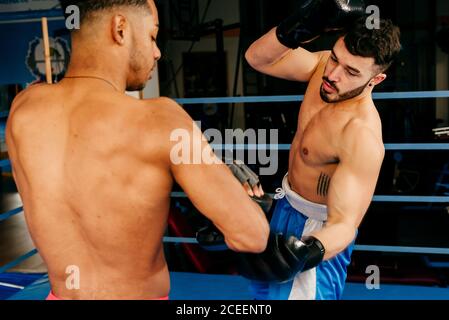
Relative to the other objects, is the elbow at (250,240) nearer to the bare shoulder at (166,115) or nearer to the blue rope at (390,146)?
the bare shoulder at (166,115)

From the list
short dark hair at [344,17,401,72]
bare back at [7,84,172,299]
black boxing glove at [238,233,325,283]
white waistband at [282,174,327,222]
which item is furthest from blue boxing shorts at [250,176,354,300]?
bare back at [7,84,172,299]

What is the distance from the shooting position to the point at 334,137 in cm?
177

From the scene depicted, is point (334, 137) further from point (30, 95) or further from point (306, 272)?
point (30, 95)

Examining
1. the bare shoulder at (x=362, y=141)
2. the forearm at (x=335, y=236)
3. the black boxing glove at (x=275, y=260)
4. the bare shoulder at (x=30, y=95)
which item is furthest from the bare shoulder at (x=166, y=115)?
the bare shoulder at (x=362, y=141)

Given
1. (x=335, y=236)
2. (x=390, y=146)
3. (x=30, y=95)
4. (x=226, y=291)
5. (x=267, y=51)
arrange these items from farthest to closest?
(x=226, y=291) → (x=390, y=146) → (x=267, y=51) → (x=335, y=236) → (x=30, y=95)

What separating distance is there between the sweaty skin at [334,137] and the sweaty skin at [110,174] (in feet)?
1.72

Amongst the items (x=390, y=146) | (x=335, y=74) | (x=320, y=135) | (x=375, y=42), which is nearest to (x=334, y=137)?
(x=320, y=135)

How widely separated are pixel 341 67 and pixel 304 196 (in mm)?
471

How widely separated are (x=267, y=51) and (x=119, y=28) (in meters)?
0.96

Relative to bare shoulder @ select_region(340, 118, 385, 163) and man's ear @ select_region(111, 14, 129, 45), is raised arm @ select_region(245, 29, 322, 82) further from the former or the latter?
man's ear @ select_region(111, 14, 129, 45)

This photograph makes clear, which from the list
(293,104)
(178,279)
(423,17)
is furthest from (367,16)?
(423,17)

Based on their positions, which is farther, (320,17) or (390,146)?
(390,146)

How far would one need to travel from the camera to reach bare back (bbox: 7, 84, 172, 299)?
1025 millimetres

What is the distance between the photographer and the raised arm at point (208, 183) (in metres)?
1.02
